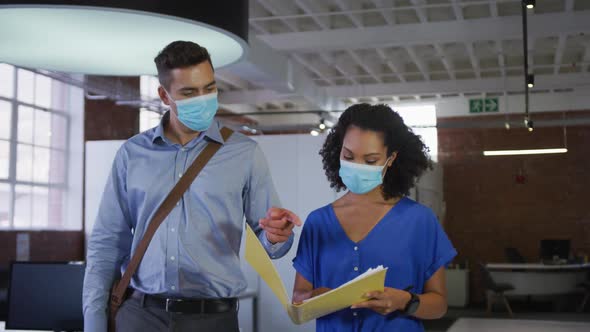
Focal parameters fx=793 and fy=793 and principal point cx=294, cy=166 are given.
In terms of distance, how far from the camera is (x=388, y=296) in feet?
6.25

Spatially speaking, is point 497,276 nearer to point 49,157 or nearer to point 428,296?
point 49,157

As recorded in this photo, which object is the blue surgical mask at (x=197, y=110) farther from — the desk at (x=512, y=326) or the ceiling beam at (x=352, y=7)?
the ceiling beam at (x=352, y=7)

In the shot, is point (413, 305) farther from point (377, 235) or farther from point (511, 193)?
point (511, 193)

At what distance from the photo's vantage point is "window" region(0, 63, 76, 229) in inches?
424

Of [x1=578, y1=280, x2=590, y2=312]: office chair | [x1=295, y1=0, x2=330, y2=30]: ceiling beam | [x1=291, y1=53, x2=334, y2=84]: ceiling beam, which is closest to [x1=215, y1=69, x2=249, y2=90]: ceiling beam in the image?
[x1=291, y1=53, x2=334, y2=84]: ceiling beam

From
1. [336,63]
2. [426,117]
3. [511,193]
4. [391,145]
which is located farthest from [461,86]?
[391,145]

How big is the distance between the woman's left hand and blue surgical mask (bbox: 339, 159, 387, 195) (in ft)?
1.06

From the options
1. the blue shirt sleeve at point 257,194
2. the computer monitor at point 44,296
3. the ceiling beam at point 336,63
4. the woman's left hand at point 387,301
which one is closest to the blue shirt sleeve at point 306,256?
the blue shirt sleeve at point 257,194

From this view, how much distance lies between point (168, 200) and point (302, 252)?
40 cm

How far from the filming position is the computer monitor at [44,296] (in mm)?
4090

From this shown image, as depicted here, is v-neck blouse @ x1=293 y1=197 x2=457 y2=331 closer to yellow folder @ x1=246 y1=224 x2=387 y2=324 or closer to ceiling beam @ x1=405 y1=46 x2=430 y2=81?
yellow folder @ x1=246 y1=224 x2=387 y2=324

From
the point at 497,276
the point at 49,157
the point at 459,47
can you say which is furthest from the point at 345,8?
the point at 497,276

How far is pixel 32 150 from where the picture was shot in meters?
11.4

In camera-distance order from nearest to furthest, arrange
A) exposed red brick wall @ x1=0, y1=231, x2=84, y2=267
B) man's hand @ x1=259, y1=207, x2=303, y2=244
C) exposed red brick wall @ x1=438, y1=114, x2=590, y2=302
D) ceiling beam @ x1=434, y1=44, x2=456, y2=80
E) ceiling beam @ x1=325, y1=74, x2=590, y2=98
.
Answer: man's hand @ x1=259, y1=207, x2=303, y2=244, exposed red brick wall @ x1=0, y1=231, x2=84, y2=267, ceiling beam @ x1=434, y1=44, x2=456, y2=80, ceiling beam @ x1=325, y1=74, x2=590, y2=98, exposed red brick wall @ x1=438, y1=114, x2=590, y2=302
